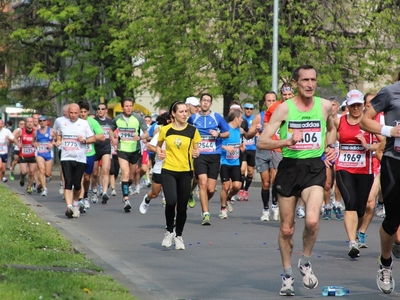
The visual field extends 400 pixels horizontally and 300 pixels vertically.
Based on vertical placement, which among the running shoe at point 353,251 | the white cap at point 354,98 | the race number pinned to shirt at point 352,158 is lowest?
the running shoe at point 353,251

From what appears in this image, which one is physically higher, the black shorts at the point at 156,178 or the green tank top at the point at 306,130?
the green tank top at the point at 306,130

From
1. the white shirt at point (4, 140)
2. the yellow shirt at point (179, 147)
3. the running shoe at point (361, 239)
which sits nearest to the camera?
the running shoe at point (361, 239)

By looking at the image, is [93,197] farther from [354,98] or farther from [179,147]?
[354,98]

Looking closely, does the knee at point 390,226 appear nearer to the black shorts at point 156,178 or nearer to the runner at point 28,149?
the black shorts at point 156,178

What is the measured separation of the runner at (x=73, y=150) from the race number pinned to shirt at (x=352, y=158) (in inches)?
228

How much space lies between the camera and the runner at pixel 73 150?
16.6 m

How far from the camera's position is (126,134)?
20062 mm

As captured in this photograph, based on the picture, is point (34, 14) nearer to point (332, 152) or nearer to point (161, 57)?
point (161, 57)

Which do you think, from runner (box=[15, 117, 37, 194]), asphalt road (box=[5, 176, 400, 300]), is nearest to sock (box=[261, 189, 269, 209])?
asphalt road (box=[5, 176, 400, 300])

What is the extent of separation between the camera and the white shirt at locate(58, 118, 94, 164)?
16.7m

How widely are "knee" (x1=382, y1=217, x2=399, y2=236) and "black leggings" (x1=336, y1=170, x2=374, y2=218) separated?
291 cm

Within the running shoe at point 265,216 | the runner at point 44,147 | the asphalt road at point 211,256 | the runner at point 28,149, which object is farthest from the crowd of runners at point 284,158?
the runner at point 28,149

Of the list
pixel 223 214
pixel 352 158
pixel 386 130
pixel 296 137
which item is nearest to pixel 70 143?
pixel 223 214

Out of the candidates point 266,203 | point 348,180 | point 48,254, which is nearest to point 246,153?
point 266,203
